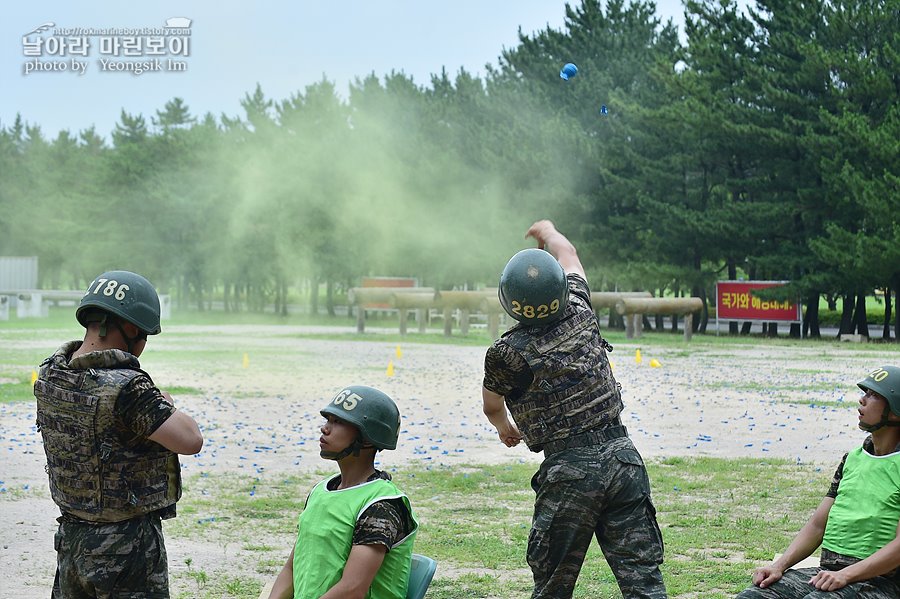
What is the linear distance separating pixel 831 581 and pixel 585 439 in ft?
3.41

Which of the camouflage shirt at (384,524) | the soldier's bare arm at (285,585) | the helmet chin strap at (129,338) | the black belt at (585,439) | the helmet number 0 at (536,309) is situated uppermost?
the helmet number 0 at (536,309)

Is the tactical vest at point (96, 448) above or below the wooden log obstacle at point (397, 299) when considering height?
below

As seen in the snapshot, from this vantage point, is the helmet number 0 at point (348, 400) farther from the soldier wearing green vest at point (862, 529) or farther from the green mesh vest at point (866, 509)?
the green mesh vest at point (866, 509)

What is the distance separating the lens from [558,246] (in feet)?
16.5

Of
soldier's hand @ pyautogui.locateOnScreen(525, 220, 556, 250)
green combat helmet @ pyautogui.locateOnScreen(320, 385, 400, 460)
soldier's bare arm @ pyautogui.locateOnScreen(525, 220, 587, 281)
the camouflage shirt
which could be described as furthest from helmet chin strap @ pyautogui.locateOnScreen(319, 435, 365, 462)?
soldier's hand @ pyautogui.locateOnScreen(525, 220, 556, 250)

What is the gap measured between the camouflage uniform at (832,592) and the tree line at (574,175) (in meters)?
26.6

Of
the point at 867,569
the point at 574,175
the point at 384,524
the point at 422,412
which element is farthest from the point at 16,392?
the point at 574,175

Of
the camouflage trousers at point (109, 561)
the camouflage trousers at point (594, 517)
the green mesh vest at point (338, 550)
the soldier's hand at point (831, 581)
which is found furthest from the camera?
the camouflage trousers at point (594, 517)

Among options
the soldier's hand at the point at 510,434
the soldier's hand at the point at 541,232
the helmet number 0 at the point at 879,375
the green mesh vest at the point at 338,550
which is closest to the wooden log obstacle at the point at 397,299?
the soldier's hand at the point at 541,232

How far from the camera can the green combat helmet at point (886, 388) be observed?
169 inches

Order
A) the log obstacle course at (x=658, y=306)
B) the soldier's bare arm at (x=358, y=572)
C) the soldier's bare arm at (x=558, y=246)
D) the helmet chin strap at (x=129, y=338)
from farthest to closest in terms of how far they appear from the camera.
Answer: the log obstacle course at (x=658, y=306) → the soldier's bare arm at (x=558, y=246) → the helmet chin strap at (x=129, y=338) → the soldier's bare arm at (x=358, y=572)

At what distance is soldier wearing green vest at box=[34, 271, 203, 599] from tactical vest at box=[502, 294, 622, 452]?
1.38 meters

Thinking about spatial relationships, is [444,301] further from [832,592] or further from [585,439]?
[832,592]

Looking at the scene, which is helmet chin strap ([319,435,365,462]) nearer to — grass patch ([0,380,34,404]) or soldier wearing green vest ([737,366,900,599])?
soldier wearing green vest ([737,366,900,599])
